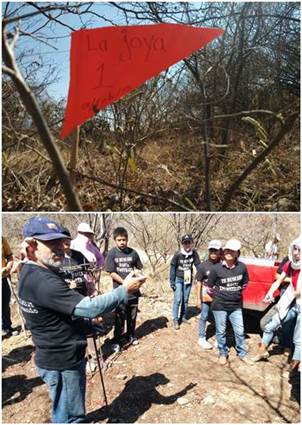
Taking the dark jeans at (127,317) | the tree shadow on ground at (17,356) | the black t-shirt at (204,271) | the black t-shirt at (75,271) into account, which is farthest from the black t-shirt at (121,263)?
the tree shadow on ground at (17,356)

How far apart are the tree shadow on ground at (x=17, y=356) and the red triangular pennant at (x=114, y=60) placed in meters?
2.15

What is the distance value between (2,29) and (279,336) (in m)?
2.68

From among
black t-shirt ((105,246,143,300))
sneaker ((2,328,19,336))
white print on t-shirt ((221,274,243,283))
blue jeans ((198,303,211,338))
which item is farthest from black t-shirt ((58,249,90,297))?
sneaker ((2,328,19,336))

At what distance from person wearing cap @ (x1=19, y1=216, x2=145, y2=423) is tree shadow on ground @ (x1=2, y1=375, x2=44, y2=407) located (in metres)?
1.04

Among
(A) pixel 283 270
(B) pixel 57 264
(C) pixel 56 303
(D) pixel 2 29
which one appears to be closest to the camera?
(D) pixel 2 29

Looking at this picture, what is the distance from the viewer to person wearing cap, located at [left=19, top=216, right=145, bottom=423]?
1346mm

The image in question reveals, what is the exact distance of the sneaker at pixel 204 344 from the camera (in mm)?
3078

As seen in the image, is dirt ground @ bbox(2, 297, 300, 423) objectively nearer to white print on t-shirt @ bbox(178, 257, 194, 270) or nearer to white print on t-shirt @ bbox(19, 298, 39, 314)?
white print on t-shirt @ bbox(178, 257, 194, 270)

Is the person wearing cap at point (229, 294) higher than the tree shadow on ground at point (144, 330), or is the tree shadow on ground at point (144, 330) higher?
the person wearing cap at point (229, 294)

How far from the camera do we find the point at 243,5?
5.17 ft

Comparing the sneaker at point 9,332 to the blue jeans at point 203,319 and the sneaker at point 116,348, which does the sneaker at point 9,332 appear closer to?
the sneaker at point 116,348

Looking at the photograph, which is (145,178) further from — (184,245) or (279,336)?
(184,245)

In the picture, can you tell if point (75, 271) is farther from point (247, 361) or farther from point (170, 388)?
point (247, 361)

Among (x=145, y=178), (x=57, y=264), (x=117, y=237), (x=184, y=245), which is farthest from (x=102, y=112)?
(x=184, y=245)
